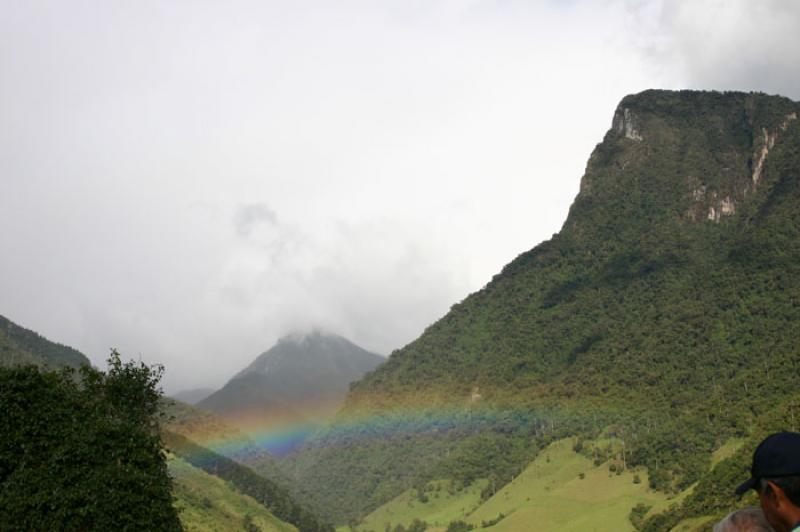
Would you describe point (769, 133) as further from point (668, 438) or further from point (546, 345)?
point (668, 438)

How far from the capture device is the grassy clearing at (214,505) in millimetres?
75062

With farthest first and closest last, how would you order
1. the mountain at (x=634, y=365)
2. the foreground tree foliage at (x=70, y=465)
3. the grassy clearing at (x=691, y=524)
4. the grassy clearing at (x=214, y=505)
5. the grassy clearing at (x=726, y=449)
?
the mountain at (x=634, y=365)
the grassy clearing at (x=726, y=449)
the grassy clearing at (x=214, y=505)
the grassy clearing at (x=691, y=524)
the foreground tree foliage at (x=70, y=465)

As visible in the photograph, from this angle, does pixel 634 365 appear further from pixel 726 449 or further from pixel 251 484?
pixel 251 484

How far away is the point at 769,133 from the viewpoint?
199m

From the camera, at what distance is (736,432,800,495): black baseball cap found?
11.0 feet

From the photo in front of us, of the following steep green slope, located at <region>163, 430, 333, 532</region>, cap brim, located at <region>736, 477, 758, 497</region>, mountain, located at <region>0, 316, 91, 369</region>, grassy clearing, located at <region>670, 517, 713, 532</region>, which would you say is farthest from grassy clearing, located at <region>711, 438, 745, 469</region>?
mountain, located at <region>0, 316, 91, 369</region>

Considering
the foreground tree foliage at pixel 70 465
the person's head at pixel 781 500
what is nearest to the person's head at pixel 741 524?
the person's head at pixel 781 500

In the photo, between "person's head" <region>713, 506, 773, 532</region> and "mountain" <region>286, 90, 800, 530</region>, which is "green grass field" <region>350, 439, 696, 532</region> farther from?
"person's head" <region>713, 506, 773, 532</region>

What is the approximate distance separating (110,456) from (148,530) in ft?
10.8

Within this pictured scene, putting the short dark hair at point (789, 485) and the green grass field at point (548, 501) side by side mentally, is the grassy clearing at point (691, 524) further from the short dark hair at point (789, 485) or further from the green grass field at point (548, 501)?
the short dark hair at point (789, 485)

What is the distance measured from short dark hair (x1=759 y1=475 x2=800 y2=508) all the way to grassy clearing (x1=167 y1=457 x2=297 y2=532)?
71.5m

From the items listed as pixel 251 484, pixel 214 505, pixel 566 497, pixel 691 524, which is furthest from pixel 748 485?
pixel 251 484

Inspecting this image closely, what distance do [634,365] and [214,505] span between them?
99.4 meters

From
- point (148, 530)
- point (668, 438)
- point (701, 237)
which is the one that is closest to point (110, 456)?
point (148, 530)
